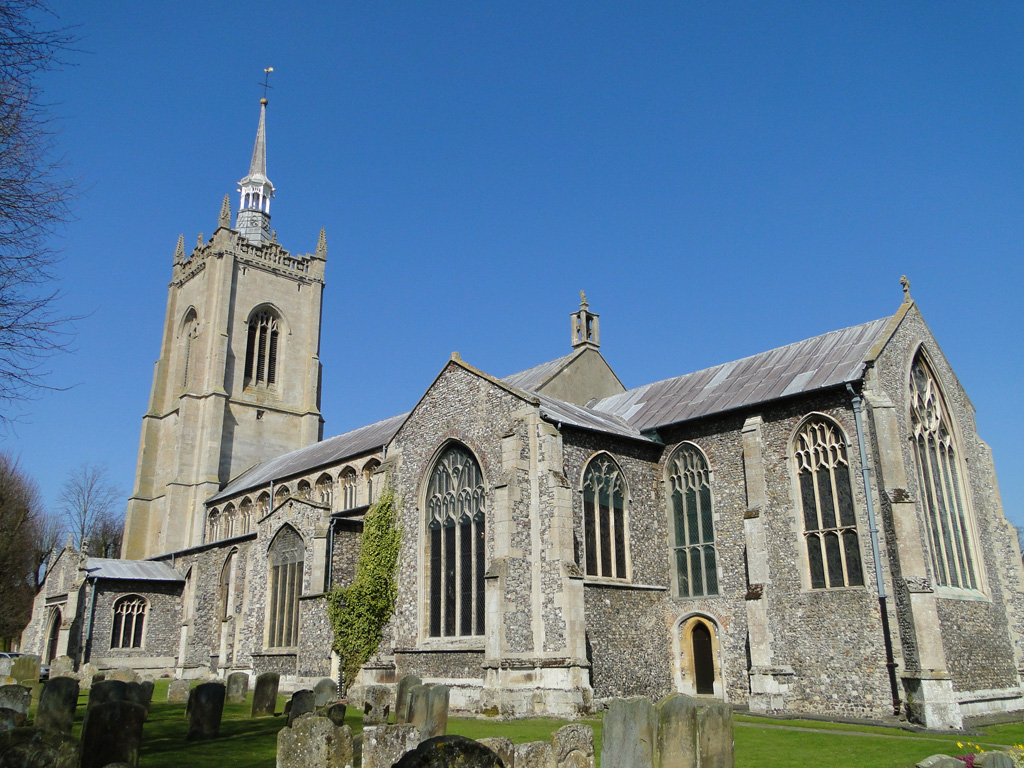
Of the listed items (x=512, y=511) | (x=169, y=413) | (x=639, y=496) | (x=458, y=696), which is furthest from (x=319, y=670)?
(x=169, y=413)

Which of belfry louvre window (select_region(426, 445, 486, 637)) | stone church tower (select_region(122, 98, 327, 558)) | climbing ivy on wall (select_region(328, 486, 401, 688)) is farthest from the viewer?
stone church tower (select_region(122, 98, 327, 558))

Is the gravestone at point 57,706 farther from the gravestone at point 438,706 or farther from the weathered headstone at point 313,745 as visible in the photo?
the weathered headstone at point 313,745

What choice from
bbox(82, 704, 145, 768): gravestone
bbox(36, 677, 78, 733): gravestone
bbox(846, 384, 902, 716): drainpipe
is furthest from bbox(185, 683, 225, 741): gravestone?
bbox(846, 384, 902, 716): drainpipe

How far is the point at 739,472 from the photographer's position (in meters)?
21.8

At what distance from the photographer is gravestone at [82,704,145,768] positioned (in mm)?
10664

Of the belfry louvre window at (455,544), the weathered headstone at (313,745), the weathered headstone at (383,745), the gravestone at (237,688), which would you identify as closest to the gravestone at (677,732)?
the weathered headstone at (383,745)

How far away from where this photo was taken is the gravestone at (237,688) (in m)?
23.3

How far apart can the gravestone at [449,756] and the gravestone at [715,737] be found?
4.57 metres

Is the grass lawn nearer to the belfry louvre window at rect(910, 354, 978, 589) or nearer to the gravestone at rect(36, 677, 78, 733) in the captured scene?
the gravestone at rect(36, 677, 78, 733)

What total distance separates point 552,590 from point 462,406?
614 cm

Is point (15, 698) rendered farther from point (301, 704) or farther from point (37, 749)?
point (37, 749)

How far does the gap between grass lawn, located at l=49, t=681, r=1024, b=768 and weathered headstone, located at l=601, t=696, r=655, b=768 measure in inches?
110

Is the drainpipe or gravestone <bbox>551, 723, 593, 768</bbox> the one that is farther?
the drainpipe

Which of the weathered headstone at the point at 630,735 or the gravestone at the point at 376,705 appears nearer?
the weathered headstone at the point at 630,735
